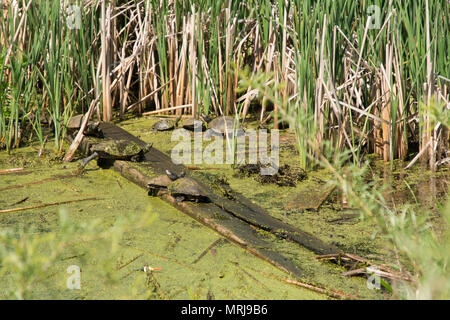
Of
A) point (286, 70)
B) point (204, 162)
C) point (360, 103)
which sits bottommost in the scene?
point (204, 162)

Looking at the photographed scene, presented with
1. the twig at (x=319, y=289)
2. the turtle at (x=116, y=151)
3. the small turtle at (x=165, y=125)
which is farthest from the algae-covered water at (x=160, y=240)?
the small turtle at (x=165, y=125)

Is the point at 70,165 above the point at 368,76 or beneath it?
beneath

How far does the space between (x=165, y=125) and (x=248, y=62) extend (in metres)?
1.05

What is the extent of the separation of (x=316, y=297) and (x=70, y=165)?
227 cm

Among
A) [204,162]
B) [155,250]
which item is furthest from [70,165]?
[155,250]

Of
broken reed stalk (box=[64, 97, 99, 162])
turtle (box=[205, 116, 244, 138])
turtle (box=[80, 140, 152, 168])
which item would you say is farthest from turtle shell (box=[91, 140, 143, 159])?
turtle (box=[205, 116, 244, 138])

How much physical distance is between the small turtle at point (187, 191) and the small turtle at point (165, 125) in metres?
1.44

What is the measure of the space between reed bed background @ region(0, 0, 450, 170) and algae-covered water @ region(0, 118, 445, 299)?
40cm

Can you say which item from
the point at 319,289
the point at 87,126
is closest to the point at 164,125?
the point at 87,126

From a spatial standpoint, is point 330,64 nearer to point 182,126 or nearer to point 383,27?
point 383,27

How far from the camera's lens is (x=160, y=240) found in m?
2.55

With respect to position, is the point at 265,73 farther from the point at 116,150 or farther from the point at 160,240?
the point at 116,150

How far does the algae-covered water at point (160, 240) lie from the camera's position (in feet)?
6.79

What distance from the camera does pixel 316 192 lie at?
126 inches
